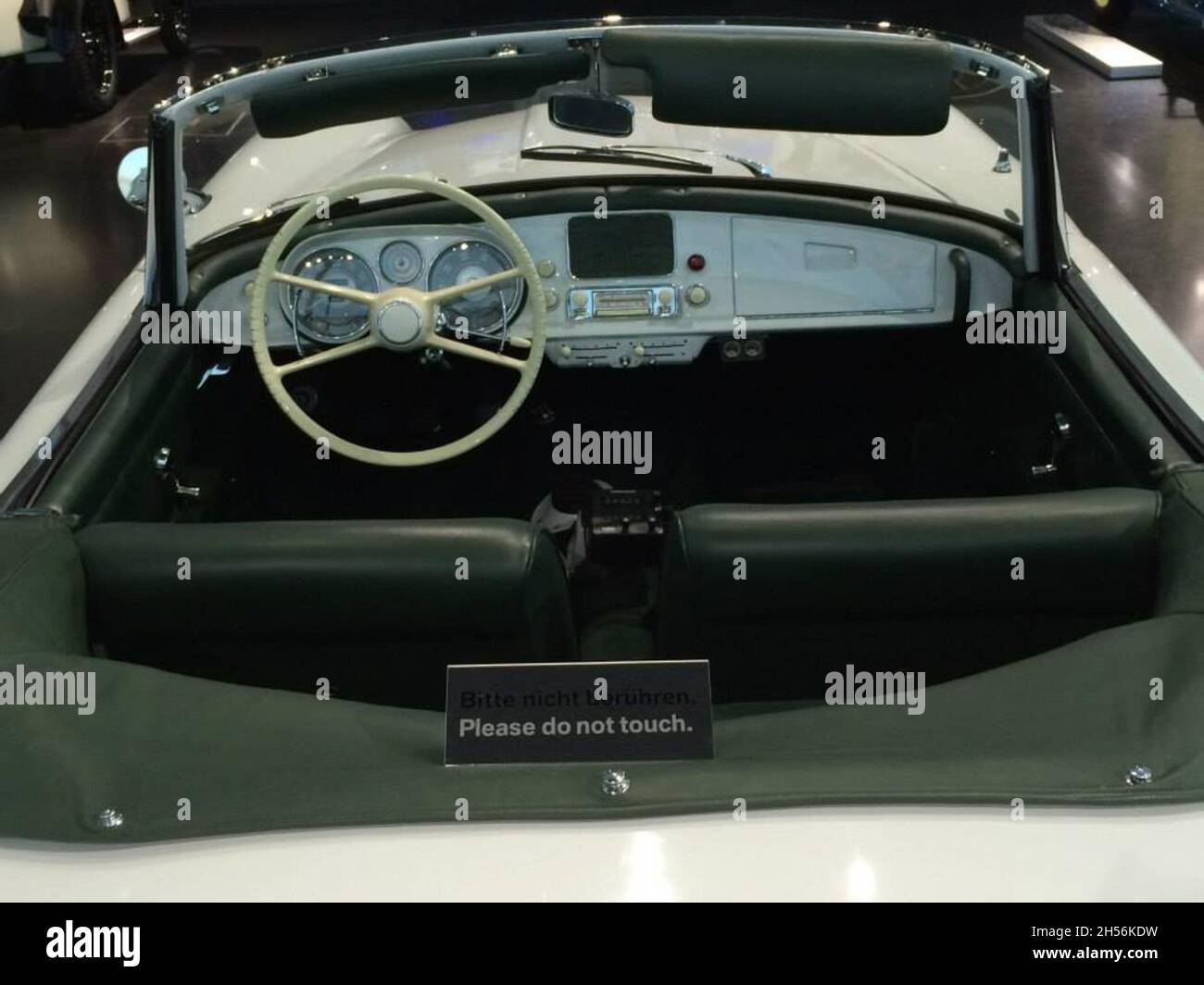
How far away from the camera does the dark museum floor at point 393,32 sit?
491 centimetres

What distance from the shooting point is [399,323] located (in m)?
2.25

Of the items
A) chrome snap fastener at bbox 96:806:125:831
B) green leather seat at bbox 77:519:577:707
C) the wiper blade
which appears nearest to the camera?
chrome snap fastener at bbox 96:806:125:831

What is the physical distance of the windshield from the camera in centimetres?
283

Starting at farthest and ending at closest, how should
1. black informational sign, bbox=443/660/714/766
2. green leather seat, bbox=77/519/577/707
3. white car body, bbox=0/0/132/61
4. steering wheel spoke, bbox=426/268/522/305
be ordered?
white car body, bbox=0/0/132/61, steering wheel spoke, bbox=426/268/522/305, green leather seat, bbox=77/519/577/707, black informational sign, bbox=443/660/714/766

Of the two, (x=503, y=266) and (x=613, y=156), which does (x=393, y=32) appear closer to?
(x=613, y=156)

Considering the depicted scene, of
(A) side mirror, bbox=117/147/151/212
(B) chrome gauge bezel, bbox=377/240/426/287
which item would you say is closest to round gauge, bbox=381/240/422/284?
(B) chrome gauge bezel, bbox=377/240/426/287

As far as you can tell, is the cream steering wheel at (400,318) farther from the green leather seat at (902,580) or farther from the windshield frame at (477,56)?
the green leather seat at (902,580)

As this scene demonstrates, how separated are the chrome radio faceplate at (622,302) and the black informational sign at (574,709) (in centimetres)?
165

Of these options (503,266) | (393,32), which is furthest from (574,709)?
(393,32)

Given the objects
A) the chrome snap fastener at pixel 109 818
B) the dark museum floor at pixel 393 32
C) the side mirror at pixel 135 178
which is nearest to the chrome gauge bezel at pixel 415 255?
the side mirror at pixel 135 178

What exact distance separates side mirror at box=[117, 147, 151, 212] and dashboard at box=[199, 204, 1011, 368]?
0.24m

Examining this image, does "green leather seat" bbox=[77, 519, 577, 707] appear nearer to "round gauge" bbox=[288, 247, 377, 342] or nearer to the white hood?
"round gauge" bbox=[288, 247, 377, 342]

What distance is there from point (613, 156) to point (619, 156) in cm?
1
